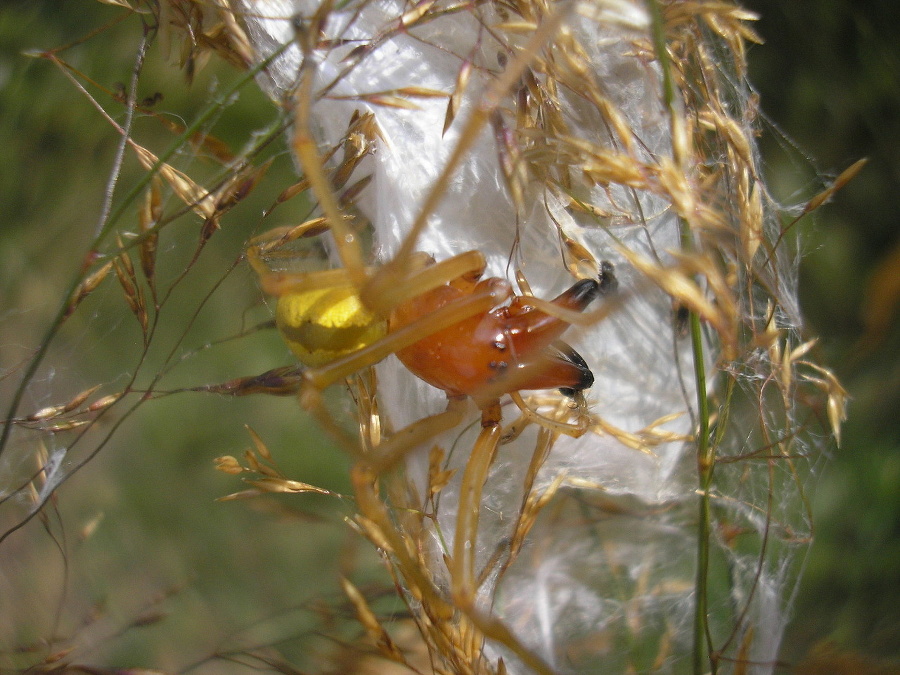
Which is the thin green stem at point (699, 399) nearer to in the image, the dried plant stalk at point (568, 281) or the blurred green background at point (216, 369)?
the dried plant stalk at point (568, 281)

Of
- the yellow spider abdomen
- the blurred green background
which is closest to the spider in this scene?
the yellow spider abdomen

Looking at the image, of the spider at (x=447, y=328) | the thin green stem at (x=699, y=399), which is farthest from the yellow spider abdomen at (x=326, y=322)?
the thin green stem at (x=699, y=399)

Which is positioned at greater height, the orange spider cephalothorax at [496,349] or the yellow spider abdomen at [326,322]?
the yellow spider abdomen at [326,322]

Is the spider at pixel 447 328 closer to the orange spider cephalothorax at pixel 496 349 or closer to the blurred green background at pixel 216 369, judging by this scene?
the orange spider cephalothorax at pixel 496 349

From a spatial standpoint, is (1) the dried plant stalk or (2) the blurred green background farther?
(2) the blurred green background

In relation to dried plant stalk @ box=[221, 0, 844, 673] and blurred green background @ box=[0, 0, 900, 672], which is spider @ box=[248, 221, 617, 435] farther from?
blurred green background @ box=[0, 0, 900, 672]

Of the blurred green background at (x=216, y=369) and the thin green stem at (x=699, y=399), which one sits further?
the blurred green background at (x=216, y=369)

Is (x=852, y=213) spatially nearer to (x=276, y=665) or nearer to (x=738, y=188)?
(x=738, y=188)
